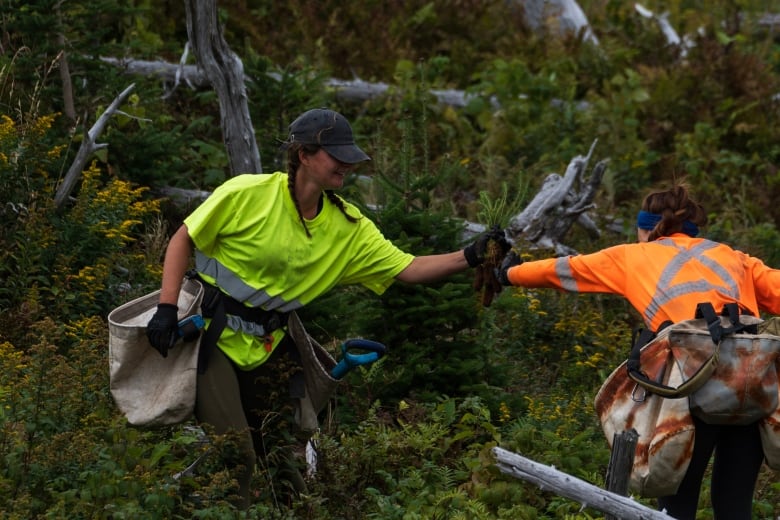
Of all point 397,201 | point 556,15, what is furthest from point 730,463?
point 556,15

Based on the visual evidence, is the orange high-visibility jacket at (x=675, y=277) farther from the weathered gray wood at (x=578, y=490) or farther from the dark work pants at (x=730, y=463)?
the weathered gray wood at (x=578, y=490)

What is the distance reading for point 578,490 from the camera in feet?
15.8

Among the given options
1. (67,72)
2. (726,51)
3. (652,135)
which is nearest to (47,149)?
(67,72)

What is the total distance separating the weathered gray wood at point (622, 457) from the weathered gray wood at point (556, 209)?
4.79m

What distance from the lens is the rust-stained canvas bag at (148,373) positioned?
499 centimetres

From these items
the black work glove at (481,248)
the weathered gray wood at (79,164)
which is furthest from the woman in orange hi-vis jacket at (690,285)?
the weathered gray wood at (79,164)

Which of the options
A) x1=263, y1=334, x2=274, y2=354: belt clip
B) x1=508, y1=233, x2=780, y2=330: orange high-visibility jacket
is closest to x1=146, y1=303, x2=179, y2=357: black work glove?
x1=263, y1=334, x2=274, y2=354: belt clip

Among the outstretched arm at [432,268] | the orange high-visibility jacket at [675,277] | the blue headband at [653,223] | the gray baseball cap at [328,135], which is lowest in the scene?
the outstretched arm at [432,268]

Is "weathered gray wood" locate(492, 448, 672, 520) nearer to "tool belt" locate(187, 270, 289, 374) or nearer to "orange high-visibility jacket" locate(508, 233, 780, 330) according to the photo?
"orange high-visibility jacket" locate(508, 233, 780, 330)

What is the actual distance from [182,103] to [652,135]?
223 inches

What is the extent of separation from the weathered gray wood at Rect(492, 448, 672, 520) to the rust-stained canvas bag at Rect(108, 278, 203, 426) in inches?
57.2

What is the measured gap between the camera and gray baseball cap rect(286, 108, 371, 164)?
502 centimetres

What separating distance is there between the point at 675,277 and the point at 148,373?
2.46m

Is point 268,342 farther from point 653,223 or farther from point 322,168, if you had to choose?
point 653,223
